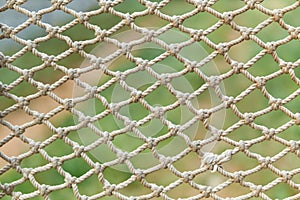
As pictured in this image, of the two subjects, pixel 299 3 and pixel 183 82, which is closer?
pixel 299 3

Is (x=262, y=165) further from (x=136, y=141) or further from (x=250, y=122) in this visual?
(x=136, y=141)

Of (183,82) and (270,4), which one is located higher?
(270,4)

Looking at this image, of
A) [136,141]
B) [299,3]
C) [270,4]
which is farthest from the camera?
[270,4]

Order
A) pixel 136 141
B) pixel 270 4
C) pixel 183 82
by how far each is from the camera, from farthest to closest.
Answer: pixel 270 4, pixel 183 82, pixel 136 141

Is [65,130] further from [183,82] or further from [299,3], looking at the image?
[183,82]

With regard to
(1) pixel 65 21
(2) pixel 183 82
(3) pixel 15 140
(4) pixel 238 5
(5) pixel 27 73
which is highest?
(4) pixel 238 5

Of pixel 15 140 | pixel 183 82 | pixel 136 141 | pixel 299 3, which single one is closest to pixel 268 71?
pixel 183 82
